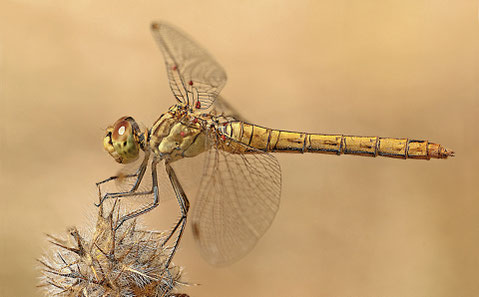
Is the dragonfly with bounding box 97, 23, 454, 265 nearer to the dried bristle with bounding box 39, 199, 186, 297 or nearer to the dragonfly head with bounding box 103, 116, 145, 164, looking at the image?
the dragonfly head with bounding box 103, 116, 145, 164

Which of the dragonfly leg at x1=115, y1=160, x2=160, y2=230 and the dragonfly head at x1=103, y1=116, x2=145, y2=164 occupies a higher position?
the dragonfly head at x1=103, y1=116, x2=145, y2=164

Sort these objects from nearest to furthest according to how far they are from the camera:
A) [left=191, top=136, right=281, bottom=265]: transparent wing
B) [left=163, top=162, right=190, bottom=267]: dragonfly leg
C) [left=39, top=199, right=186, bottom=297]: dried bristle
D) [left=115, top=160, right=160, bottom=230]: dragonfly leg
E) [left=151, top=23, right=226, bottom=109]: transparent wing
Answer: [left=39, top=199, right=186, bottom=297]: dried bristle, [left=115, top=160, right=160, bottom=230]: dragonfly leg, [left=163, top=162, right=190, bottom=267]: dragonfly leg, [left=191, top=136, right=281, bottom=265]: transparent wing, [left=151, top=23, right=226, bottom=109]: transparent wing

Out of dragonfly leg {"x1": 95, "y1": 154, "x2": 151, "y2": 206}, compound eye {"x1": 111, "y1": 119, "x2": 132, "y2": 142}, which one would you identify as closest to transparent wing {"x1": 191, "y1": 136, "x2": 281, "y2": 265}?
dragonfly leg {"x1": 95, "y1": 154, "x2": 151, "y2": 206}

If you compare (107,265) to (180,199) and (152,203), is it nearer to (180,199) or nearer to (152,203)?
(152,203)

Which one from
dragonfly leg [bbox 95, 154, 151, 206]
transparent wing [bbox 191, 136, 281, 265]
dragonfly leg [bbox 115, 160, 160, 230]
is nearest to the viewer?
dragonfly leg [bbox 115, 160, 160, 230]

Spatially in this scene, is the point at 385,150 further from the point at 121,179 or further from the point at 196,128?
the point at 121,179

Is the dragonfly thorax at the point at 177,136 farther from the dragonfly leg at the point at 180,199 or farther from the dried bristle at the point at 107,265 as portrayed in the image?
the dried bristle at the point at 107,265

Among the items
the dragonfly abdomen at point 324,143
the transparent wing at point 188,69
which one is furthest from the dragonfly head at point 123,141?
the dragonfly abdomen at point 324,143

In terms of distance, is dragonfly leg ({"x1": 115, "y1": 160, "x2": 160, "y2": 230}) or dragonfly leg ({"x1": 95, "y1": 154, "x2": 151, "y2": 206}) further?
dragonfly leg ({"x1": 95, "y1": 154, "x2": 151, "y2": 206})

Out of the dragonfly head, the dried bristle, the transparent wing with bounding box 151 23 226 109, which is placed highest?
the transparent wing with bounding box 151 23 226 109
